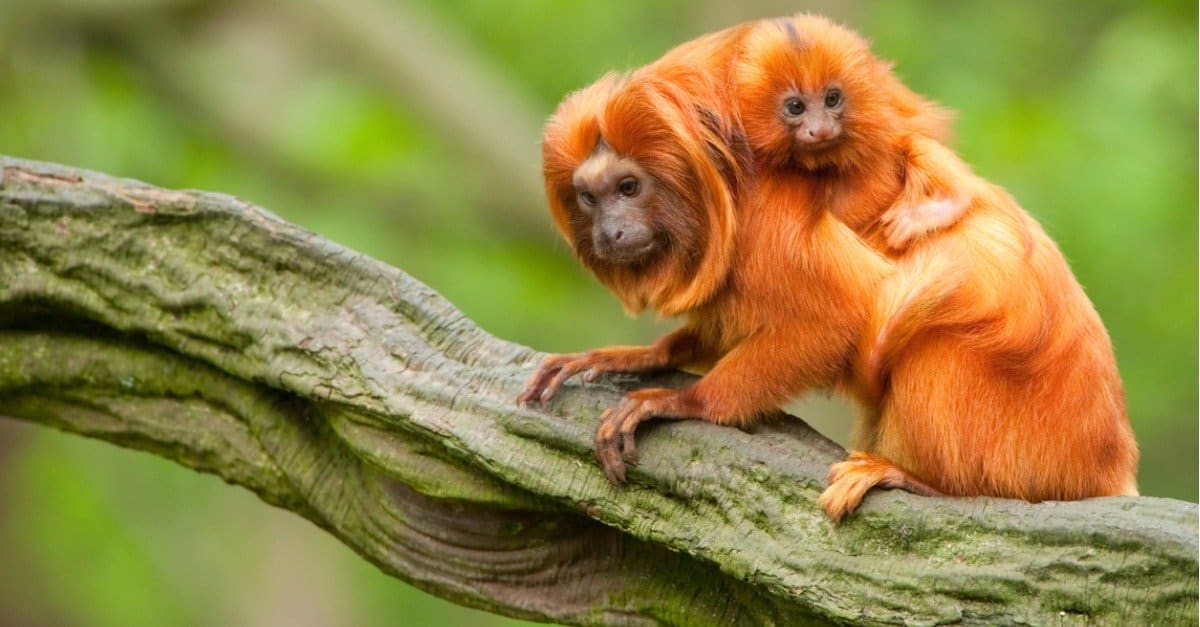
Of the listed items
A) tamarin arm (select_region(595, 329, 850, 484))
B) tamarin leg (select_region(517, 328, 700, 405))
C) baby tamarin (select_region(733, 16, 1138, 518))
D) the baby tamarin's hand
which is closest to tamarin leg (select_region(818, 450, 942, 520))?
baby tamarin (select_region(733, 16, 1138, 518))

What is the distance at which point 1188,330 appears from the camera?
741 centimetres

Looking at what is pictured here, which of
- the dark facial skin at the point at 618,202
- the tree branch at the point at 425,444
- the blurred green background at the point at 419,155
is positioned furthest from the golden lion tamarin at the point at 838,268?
the blurred green background at the point at 419,155

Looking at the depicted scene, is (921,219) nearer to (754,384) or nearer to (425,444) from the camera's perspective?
(754,384)

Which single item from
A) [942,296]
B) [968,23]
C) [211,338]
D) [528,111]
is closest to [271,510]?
[528,111]

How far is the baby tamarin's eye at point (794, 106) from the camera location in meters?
3.43

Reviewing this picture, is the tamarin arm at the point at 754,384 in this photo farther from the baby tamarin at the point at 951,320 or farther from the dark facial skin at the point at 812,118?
the dark facial skin at the point at 812,118

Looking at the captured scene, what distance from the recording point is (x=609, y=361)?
3.70 metres

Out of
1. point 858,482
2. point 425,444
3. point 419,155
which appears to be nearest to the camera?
point 858,482

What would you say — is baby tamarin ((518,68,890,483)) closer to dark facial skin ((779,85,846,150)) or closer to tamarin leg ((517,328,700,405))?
tamarin leg ((517,328,700,405))

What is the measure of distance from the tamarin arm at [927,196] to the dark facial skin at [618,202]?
0.65 m

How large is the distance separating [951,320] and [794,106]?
2.35 ft

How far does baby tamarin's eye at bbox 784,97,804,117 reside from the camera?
11.2 ft

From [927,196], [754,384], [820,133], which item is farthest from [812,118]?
[754,384]

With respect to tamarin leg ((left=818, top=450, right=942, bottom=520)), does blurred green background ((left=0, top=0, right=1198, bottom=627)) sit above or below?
above
